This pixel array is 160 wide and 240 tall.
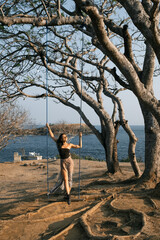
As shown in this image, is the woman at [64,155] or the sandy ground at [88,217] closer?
the sandy ground at [88,217]

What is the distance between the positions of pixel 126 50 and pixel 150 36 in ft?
3.58

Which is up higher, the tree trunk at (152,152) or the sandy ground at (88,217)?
the tree trunk at (152,152)

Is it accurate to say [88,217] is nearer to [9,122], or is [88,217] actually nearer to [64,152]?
[64,152]

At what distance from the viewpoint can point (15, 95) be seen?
1096 centimetres

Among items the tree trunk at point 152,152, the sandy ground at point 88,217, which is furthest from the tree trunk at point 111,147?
the sandy ground at point 88,217

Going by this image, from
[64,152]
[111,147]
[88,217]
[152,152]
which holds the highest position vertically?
[64,152]

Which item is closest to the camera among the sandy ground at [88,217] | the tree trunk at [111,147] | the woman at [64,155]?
the sandy ground at [88,217]

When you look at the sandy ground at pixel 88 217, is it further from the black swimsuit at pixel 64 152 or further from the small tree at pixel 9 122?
the small tree at pixel 9 122

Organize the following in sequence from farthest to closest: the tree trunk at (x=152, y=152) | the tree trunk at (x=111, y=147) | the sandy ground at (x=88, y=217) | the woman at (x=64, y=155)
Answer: the tree trunk at (x=111, y=147) < the tree trunk at (x=152, y=152) < the woman at (x=64, y=155) < the sandy ground at (x=88, y=217)

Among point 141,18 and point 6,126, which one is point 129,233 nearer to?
point 141,18

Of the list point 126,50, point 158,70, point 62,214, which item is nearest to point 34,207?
point 62,214

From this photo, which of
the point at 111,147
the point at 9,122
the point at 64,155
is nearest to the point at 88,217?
the point at 64,155

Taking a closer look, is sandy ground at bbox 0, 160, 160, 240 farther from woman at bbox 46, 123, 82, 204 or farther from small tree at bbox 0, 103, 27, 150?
small tree at bbox 0, 103, 27, 150

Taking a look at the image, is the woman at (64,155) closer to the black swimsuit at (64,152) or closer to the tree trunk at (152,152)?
the black swimsuit at (64,152)
